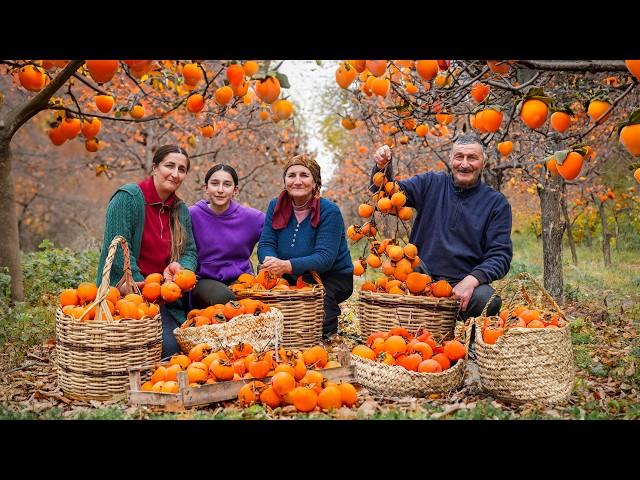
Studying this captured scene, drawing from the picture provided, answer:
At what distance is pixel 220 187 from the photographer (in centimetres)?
370

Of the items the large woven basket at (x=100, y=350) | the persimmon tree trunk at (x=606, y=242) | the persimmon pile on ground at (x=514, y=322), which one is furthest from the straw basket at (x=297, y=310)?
the persimmon tree trunk at (x=606, y=242)

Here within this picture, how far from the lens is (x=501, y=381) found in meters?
2.60

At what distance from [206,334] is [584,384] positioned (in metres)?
1.79

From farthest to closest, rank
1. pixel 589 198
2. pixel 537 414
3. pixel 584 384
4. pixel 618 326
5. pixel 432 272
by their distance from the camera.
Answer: pixel 589 198, pixel 618 326, pixel 432 272, pixel 584 384, pixel 537 414

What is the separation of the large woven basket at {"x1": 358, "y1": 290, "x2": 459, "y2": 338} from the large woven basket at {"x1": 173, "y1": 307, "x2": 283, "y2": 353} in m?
0.59

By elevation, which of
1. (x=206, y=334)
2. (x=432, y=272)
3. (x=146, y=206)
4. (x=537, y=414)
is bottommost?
(x=537, y=414)

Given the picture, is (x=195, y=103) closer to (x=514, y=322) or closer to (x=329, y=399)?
(x=329, y=399)

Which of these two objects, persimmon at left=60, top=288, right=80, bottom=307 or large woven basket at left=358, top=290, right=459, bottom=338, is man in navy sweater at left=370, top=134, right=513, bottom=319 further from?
persimmon at left=60, top=288, right=80, bottom=307

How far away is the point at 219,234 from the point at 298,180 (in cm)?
59

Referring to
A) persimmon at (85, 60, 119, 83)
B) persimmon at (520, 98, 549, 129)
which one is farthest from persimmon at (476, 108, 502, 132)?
persimmon at (85, 60, 119, 83)

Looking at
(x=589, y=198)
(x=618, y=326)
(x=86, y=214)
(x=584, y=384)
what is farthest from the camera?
(x=86, y=214)
